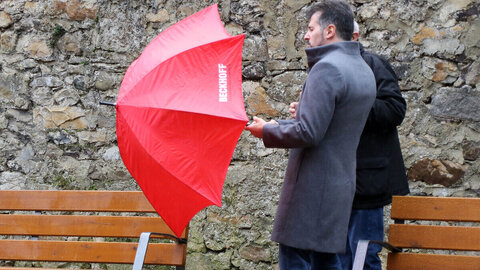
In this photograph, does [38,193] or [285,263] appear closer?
[285,263]

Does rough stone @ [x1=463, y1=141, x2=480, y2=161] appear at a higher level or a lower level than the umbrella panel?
lower

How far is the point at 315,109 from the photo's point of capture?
8.42 feet

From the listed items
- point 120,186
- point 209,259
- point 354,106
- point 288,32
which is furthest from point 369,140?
point 120,186

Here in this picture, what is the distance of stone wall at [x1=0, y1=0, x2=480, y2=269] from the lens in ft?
13.5

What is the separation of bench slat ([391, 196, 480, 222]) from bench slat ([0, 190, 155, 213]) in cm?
131

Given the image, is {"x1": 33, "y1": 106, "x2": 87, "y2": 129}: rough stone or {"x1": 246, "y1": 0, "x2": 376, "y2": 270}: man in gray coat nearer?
{"x1": 246, "y1": 0, "x2": 376, "y2": 270}: man in gray coat

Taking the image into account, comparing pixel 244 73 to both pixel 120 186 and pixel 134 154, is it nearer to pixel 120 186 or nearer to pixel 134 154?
pixel 120 186

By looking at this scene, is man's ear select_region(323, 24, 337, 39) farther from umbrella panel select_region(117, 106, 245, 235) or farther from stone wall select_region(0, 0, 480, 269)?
stone wall select_region(0, 0, 480, 269)

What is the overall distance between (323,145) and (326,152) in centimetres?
3

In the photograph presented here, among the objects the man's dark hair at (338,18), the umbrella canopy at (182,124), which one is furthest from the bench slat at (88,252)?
the man's dark hair at (338,18)

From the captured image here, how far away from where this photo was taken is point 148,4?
4.67m

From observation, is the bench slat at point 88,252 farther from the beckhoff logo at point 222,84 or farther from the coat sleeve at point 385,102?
the coat sleeve at point 385,102

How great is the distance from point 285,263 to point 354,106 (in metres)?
0.73

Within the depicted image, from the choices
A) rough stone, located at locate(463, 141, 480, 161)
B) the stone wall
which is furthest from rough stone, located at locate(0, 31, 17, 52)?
rough stone, located at locate(463, 141, 480, 161)
